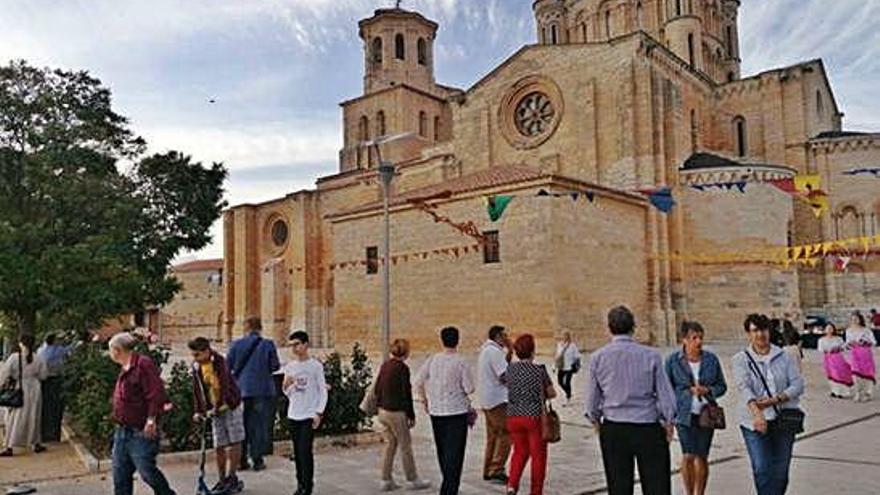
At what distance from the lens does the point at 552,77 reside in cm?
3183

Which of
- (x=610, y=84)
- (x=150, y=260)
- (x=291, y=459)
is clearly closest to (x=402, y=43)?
(x=610, y=84)

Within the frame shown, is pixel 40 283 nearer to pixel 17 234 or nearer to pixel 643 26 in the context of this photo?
pixel 17 234

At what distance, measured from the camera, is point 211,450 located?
869 cm

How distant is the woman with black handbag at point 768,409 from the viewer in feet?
16.6

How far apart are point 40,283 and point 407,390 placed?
6621mm

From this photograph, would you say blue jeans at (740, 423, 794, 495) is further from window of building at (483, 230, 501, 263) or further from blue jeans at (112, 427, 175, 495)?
window of building at (483, 230, 501, 263)

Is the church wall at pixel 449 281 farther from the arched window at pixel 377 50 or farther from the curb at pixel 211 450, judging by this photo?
the arched window at pixel 377 50

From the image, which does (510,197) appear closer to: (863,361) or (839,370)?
(839,370)

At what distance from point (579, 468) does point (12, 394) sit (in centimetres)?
679

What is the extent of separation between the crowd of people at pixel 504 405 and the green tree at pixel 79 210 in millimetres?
4491

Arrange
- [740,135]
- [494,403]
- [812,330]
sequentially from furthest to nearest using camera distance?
[740,135]
[812,330]
[494,403]

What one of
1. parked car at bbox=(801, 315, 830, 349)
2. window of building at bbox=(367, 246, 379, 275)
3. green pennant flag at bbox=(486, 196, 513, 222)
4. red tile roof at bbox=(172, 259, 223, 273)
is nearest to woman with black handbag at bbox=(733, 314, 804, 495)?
green pennant flag at bbox=(486, 196, 513, 222)

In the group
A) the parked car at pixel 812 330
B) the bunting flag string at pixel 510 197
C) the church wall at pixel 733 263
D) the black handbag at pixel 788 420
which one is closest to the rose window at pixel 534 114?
the church wall at pixel 733 263

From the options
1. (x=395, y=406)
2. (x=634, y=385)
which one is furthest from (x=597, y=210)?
(x=634, y=385)
